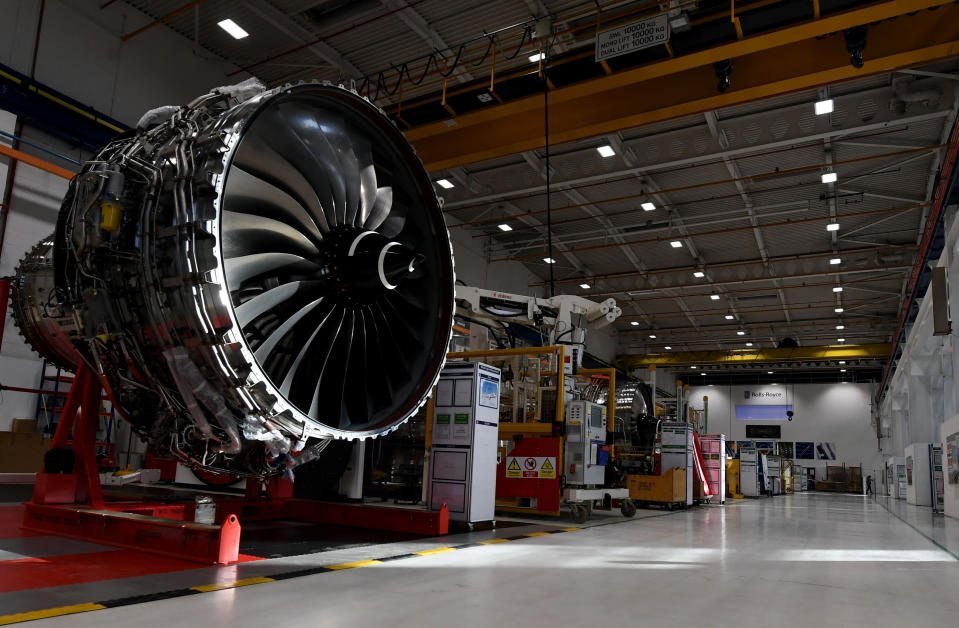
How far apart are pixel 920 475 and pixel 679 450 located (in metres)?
8.24

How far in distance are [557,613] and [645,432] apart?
9280 millimetres

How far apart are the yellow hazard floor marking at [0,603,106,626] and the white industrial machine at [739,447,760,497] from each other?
2066 centimetres

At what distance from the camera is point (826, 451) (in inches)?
1314

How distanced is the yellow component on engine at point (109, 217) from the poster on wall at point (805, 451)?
119ft

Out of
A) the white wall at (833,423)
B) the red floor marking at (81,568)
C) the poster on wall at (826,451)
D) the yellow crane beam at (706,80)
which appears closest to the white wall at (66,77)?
the yellow crane beam at (706,80)

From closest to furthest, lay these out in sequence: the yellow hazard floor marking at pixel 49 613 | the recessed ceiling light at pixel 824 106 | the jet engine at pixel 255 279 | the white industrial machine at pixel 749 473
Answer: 1. the yellow hazard floor marking at pixel 49 613
2. the jet engine at pixel 255 279
3. the recessed ceiling light at pixel 824 106
4. the white industrial machine at pixel 749 473

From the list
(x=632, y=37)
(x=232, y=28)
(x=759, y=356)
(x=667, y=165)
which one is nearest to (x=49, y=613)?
(x=632, y=37)

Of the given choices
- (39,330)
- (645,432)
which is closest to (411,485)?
(39,330)

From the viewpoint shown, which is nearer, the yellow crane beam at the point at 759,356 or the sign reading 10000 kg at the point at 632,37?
the sign reading 10000 kg at the point at 632,37

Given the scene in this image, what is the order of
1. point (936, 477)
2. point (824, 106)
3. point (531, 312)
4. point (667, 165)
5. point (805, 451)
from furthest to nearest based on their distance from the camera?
point (805, 451)
point (936, 477)
point (667, 165)
point (824, 106)
point (531, 312)

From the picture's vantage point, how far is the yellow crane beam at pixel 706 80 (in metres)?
7.91

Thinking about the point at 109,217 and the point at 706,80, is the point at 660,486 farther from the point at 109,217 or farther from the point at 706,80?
the point at 109,217

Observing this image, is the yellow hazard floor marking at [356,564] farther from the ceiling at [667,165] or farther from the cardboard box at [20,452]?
the cardboard box at [20,452]

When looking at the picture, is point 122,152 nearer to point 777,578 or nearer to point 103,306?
point 103,306
